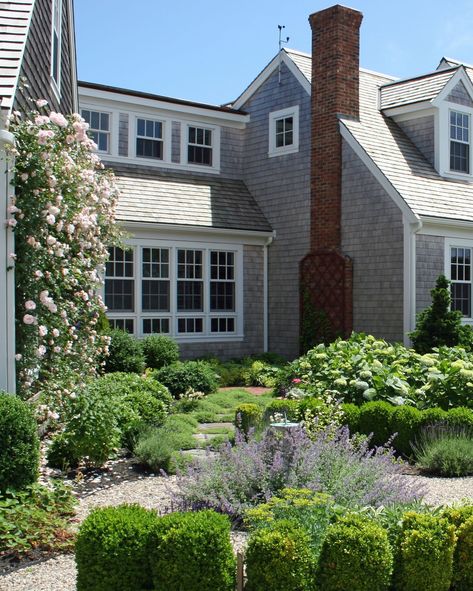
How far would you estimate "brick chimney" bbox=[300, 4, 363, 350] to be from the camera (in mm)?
17828

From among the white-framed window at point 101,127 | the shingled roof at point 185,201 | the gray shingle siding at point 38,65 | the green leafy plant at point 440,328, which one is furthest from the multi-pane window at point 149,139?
the green leafy plant at point 440,328

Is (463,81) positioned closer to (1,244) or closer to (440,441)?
(440,441)

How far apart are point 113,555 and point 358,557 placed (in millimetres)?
1399

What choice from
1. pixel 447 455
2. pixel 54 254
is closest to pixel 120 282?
pixel 54 254

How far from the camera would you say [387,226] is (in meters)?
16.8

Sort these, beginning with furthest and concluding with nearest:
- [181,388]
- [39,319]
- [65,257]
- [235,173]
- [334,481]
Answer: [235,173] < [181,388] < [65,257] < [39,319] < [334,481]

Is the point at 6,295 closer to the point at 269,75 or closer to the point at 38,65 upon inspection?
the point at 38,65

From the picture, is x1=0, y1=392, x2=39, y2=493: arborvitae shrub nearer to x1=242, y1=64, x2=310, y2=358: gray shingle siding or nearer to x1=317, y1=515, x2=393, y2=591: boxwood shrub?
x1=317, y1=515, x2=393, y2=591: boxwood shrub

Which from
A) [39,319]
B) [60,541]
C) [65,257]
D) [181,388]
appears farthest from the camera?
[181,388]

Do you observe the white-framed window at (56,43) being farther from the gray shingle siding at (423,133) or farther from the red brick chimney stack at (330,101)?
the gray shingle siding at (423,133)

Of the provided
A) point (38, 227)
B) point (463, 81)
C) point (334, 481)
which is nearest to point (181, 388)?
point (38, 227)

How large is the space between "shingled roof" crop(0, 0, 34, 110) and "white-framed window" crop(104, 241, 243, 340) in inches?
312

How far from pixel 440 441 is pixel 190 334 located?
1040 cm

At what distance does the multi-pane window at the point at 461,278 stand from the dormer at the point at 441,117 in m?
2.05
